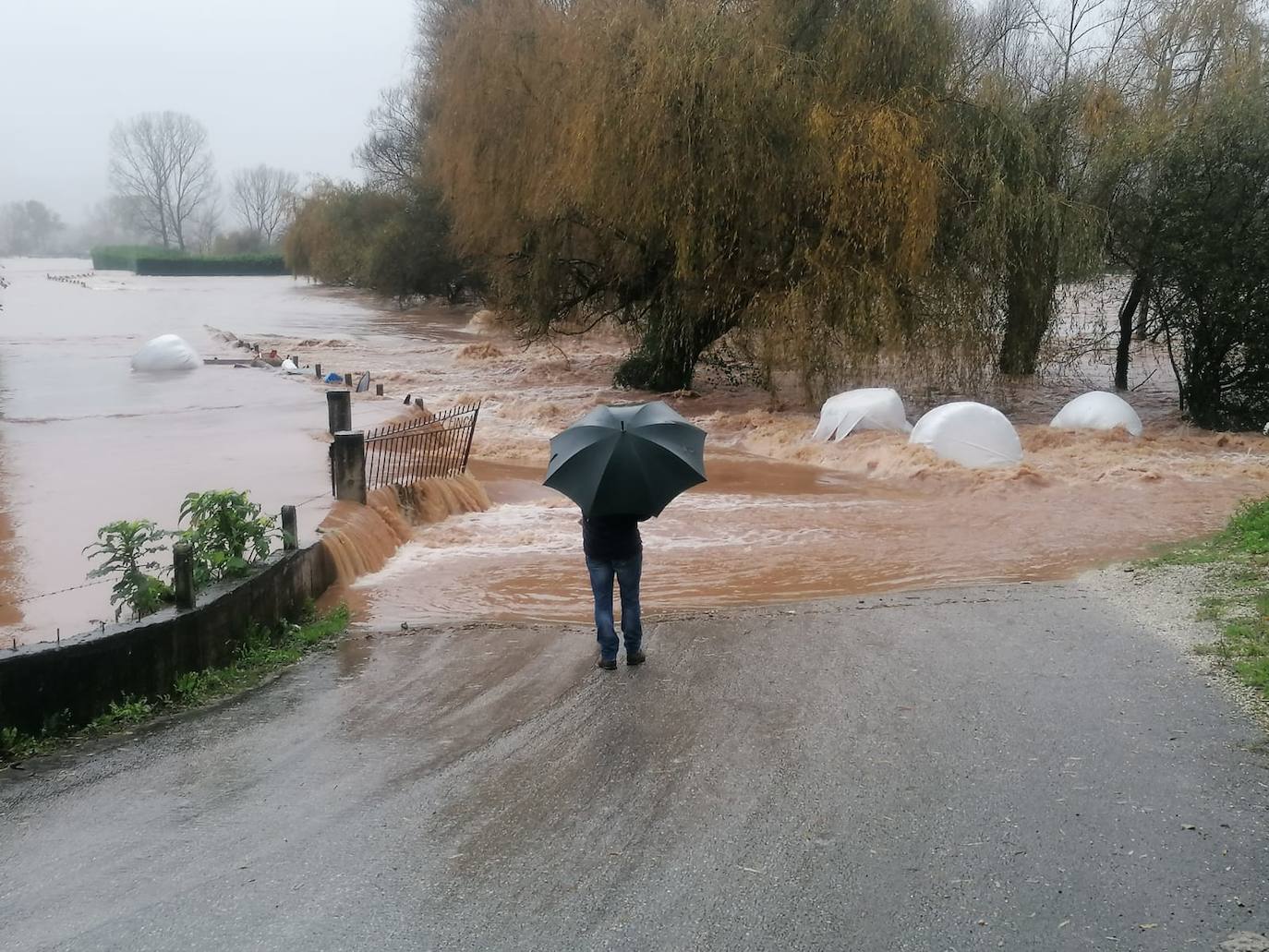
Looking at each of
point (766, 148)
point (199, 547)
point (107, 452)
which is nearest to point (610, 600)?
point (199, 547)

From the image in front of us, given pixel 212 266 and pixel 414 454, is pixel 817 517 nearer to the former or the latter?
pixel 414 454

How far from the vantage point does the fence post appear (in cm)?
715

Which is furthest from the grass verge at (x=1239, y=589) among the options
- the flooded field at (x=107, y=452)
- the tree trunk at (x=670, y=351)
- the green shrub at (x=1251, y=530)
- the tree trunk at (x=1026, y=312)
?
the tree trunk at (x=670, y=351)

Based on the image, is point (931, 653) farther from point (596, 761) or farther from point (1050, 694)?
point (596, 761)

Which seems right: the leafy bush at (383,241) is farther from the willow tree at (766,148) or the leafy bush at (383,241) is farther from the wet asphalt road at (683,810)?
the wet asphalt road at (683,810)

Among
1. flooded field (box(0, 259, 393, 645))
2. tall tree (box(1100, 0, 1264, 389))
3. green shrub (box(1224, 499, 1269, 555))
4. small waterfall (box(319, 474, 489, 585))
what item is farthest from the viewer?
tall tree (box(1100, 0, 1264, 389))

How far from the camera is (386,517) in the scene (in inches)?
465

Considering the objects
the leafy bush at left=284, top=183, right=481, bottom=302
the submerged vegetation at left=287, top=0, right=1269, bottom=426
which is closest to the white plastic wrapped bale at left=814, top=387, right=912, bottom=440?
the submerged vegetation at left=287, top=0, right=1269, bottom=426

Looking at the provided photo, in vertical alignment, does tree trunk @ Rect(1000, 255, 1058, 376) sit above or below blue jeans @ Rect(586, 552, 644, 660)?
above

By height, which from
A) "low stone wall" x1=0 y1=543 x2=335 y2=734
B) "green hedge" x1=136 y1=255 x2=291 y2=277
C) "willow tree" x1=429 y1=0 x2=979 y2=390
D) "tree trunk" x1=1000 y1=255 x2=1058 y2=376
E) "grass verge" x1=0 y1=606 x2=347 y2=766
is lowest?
"grass verge" x1=0 y1=606 x2=347 y2=766

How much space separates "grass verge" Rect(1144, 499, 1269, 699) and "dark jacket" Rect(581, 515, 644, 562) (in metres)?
3.44

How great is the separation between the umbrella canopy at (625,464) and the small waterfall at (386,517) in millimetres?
3754

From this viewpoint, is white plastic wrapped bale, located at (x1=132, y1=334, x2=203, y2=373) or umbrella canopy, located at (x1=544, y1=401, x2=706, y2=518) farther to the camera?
white plastic wrapped bale, located at (x1=132, y1=334, x2=203, y2=373)

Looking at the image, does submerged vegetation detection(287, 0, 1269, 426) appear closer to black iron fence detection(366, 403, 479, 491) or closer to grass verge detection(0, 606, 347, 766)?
black iron fence detection(366, 403, 479, 491)
